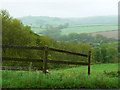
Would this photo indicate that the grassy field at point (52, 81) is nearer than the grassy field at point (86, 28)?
Yes

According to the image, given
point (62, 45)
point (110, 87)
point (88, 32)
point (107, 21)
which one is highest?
point (107, 21)

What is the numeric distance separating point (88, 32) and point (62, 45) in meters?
2.39

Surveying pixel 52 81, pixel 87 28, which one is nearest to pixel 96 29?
pixel 87 28

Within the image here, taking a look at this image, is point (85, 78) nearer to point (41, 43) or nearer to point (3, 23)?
point (41, 43)

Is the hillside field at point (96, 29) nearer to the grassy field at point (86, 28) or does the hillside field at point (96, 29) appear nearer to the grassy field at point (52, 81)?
the grassy field at point (86, 28)

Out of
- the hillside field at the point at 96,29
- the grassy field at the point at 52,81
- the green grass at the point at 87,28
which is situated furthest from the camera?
the hillside field at the point at 96,29

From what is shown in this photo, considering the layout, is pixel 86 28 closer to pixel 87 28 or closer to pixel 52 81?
pixel 87 28

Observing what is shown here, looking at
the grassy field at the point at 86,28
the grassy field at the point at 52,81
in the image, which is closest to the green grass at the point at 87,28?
the grassy field at the point at 86,28

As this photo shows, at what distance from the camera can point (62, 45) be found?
1035 centimetres

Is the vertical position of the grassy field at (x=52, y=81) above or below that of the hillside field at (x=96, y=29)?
below

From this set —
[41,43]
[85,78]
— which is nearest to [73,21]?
[41,43]

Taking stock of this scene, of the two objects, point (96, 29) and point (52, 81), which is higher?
point (96, 29)

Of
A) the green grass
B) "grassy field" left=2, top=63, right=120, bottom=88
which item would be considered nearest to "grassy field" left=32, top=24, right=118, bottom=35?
the green grass

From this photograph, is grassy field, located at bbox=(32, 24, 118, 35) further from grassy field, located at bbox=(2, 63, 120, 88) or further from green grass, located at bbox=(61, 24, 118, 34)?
grassy field, located at bbox=(2, 63, 120, 88)
